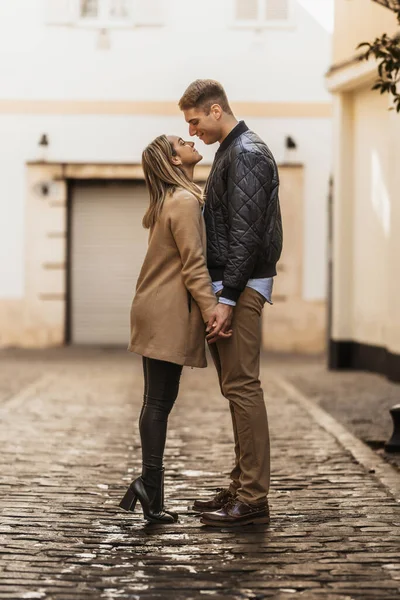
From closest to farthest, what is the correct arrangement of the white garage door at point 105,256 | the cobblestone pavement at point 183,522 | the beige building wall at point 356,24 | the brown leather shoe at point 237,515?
the cobblestone pavement at point 183,522
the brown leather shoe at point 237,515
the beige building wall at point 356,24
the white garage door at point 105,256

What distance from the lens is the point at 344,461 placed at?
301 inches

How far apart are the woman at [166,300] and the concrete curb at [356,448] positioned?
1.37 meters

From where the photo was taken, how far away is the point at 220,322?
18.2ft

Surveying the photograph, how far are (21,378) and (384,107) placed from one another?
17.2 ft

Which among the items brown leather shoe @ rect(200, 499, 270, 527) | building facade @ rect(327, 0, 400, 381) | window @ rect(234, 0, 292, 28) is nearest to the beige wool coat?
brown leather shoe @ rect(200, 499, 270, 527)

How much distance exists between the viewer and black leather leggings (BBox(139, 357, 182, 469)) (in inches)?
224

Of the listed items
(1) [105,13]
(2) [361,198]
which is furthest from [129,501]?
(1) [105,13]

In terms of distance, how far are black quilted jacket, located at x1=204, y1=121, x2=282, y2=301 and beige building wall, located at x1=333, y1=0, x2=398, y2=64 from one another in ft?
26.9

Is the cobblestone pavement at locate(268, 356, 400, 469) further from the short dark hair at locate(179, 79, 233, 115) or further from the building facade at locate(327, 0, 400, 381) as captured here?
Result: the short dark hair at locate(179, 79, 233, 115)

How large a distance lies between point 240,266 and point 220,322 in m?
0.27

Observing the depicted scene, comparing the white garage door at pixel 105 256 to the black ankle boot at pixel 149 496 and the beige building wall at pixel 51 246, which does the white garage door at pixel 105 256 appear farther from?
the black ankle boot at pixel 149 496

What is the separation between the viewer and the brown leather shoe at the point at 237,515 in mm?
5625

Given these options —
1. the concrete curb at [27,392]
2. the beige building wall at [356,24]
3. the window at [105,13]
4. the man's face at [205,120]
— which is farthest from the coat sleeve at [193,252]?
the window at [105,13]

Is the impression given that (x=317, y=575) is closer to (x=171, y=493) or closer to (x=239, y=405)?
(x=239, y=405)
